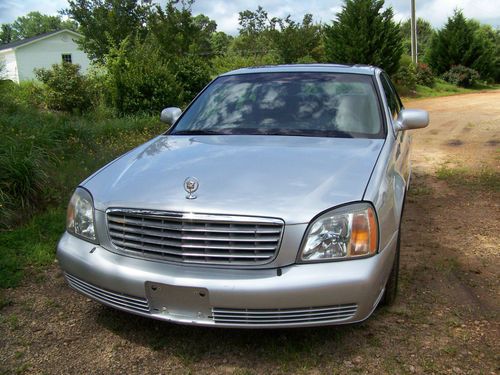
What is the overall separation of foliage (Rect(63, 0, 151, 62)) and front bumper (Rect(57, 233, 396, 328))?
93.5 ft

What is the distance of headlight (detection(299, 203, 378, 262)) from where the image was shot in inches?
95.7

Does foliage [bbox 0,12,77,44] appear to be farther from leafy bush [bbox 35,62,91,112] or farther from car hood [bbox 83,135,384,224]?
car hood [bbox 83,135,384,224]

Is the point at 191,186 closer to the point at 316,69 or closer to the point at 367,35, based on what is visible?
the point at 316,69

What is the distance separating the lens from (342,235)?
246 cm

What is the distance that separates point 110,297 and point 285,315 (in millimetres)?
967

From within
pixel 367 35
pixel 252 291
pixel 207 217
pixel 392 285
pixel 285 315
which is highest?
pixel 367 35

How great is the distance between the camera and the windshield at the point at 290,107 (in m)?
3.60

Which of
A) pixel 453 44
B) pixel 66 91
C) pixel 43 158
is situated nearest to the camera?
pixel 43 158

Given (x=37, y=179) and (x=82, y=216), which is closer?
(x=82, y=216)

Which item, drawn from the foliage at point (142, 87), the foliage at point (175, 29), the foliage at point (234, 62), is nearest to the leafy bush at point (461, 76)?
the foliage at point (234, 62)

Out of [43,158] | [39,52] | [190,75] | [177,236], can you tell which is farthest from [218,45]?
[177,236]

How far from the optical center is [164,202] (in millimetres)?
2562

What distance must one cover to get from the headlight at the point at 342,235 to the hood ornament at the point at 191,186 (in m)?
0.63

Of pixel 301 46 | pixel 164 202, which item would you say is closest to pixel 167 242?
pixel 164 202
